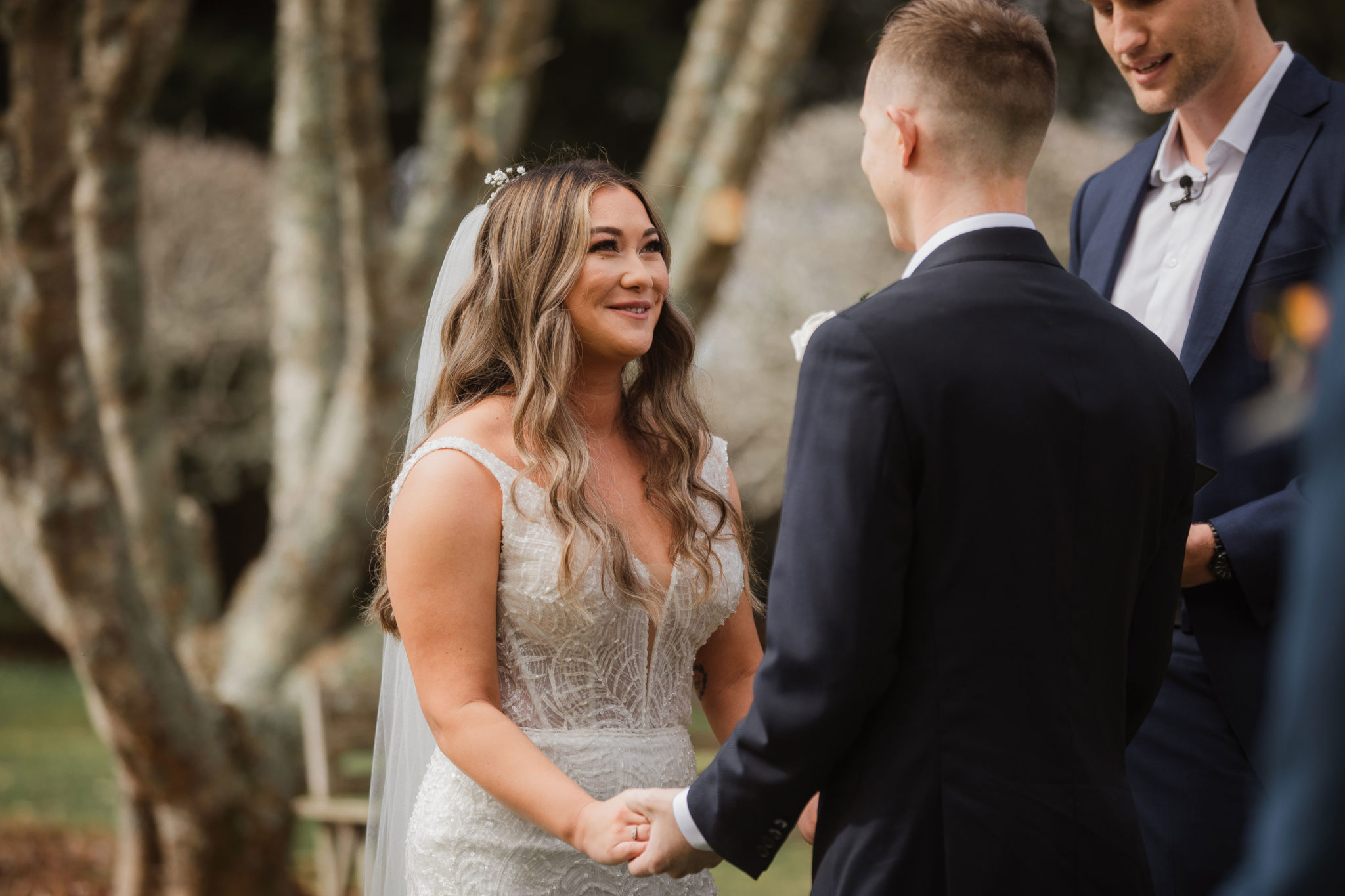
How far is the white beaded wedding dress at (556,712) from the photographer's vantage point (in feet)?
7.83

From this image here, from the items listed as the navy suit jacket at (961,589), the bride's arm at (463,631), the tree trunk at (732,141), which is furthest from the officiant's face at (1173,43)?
the tree trunk at (732,141)

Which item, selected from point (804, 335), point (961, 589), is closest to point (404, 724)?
point (804, 335)

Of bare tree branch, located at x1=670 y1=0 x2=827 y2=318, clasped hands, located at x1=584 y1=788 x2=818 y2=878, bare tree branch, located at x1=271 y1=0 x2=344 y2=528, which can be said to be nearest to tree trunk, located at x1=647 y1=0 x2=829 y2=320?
bare tree branch, located at x1=670 y1=0 x2=827 y2=318

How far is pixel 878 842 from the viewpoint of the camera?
1738 mm

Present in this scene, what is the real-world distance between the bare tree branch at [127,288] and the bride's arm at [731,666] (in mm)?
2383

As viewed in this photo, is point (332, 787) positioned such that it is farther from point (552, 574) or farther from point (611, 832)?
point (611, 832)

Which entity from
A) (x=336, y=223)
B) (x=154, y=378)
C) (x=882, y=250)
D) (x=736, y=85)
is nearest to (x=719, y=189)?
(x=736, y=85)

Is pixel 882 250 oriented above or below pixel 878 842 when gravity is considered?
above

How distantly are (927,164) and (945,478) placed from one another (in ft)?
1.65

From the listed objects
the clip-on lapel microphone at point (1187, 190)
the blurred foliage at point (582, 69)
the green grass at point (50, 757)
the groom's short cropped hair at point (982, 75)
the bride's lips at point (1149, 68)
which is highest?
the blurred foliage at point (582, 69)

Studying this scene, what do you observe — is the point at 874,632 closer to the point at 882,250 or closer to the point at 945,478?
the point at 945,478

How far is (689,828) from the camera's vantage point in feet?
6.18

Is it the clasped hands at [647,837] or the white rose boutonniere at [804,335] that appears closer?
the clasped hands at [647,837]

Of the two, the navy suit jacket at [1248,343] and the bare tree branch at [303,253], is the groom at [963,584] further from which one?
the bare tree branch at [303,253]
